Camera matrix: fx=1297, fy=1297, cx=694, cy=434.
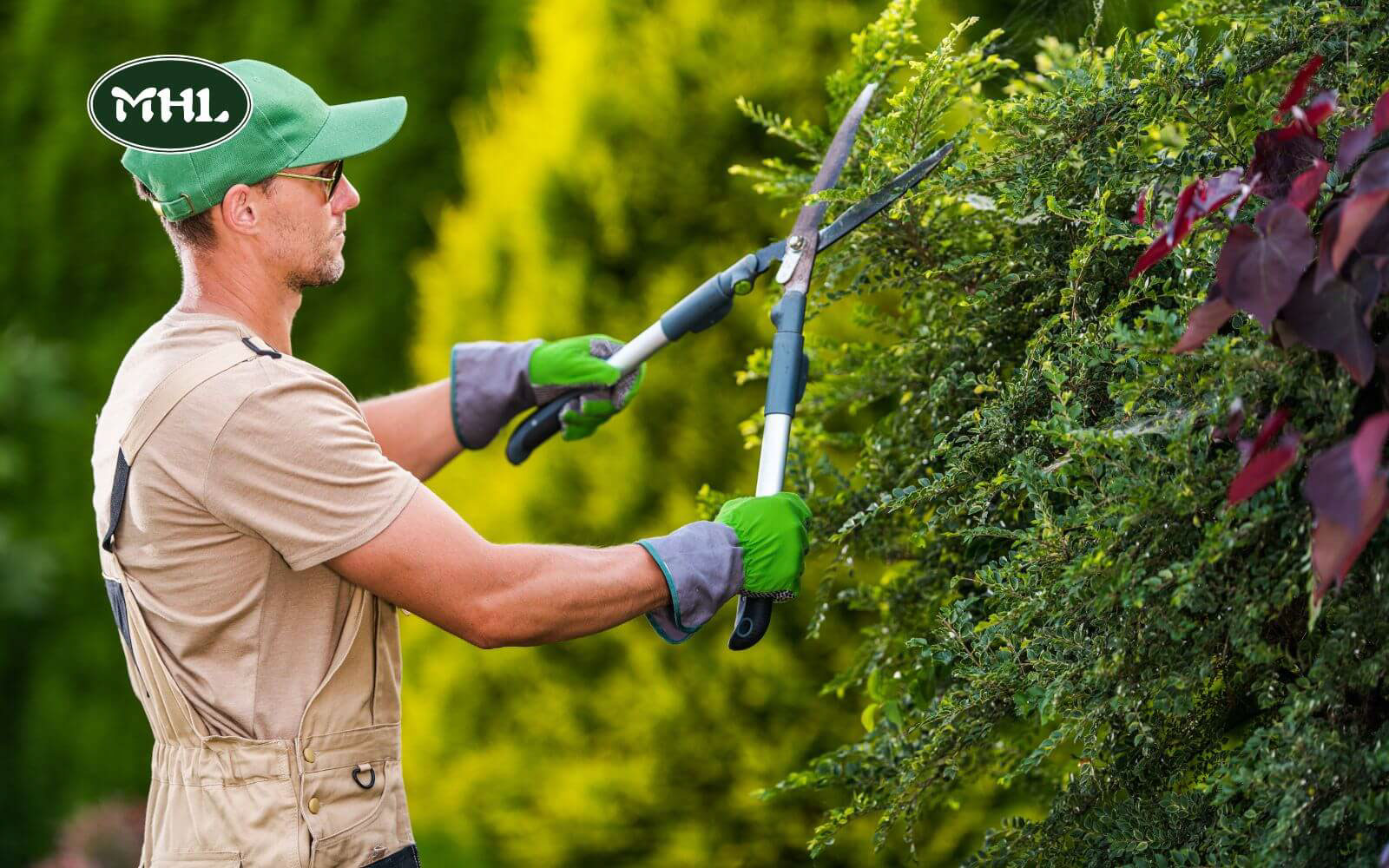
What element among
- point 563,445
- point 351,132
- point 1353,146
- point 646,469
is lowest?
point 646,469

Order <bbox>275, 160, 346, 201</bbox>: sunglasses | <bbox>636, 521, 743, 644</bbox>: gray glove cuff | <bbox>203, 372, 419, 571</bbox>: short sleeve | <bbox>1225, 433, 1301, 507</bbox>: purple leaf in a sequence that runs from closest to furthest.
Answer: <bbox>1225, 433, 1301, 507</bbox>: purple leaf
<bbox>203, 372, 419, 571</bbox>: short sleeve
<bbox>636, 521, 743, 644</bbox>: gray glove cuff
<bbox>275, 160, 346, 201</bbox>: sunglasses

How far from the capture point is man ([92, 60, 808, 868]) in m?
1.86

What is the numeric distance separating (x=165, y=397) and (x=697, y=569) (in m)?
0.82

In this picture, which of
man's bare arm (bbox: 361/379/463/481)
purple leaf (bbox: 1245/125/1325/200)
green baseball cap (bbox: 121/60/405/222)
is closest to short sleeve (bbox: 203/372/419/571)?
green baseball cap (bbox: 121/60/405/222)

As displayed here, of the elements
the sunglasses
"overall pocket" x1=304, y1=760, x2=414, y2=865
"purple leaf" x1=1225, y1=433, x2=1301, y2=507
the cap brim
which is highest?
the cap brim

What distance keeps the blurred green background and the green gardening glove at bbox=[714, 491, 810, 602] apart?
76cm

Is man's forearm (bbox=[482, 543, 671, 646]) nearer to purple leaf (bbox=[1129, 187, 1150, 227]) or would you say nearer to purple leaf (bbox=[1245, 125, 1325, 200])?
purple leaf (bbox=[1129, 187, 1150, 227])

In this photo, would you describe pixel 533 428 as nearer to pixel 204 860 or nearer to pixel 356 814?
pixel 356 814

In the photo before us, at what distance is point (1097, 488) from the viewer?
4.99 ft

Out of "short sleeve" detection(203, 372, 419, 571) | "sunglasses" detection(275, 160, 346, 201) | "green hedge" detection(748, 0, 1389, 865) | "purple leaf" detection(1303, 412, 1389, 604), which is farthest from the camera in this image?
"sunglasses" detection(275, 160, 346, 201)

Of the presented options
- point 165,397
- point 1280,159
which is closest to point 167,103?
point 165,397

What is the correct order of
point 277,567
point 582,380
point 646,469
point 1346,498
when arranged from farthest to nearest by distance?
point 646,469 → point 582,380 → point 277,567 → point 1346,498

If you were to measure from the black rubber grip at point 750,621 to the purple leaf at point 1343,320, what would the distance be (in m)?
0.98

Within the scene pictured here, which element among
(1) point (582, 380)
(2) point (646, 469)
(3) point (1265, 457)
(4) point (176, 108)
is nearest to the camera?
(3) point (1265, 457)
